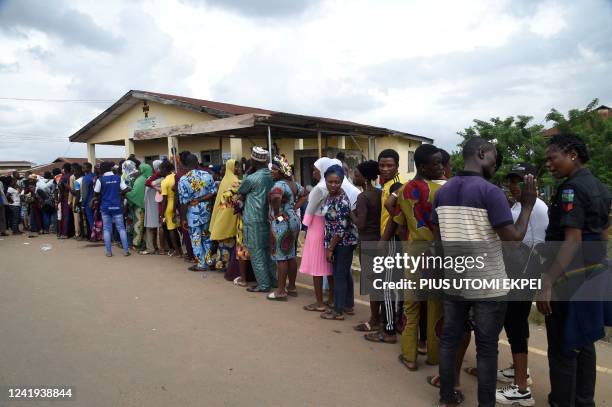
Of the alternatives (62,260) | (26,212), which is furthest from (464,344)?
(26,212)

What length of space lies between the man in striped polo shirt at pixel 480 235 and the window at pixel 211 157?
11.0 meters

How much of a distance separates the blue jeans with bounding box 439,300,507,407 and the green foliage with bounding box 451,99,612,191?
8.15m

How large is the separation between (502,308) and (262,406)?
168cm

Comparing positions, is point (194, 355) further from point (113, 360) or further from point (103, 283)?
point (103, 283)

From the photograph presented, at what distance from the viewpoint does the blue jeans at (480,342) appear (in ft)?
8.34

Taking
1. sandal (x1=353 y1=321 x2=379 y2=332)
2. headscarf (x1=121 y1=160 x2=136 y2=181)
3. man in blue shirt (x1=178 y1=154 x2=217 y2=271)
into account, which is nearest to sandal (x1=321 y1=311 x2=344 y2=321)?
sandal (x1=353 y1=321 x2=379 y2=332)

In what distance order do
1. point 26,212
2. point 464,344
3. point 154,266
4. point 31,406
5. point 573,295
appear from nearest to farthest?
point 573,295
point 31,406
point 464,344
point 154,266
point 26,212

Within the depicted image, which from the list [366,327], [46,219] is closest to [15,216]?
[46,219]

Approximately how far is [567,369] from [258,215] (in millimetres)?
3624

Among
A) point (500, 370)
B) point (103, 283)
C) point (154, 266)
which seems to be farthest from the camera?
point (154, 266)

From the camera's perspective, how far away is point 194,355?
11.5ft

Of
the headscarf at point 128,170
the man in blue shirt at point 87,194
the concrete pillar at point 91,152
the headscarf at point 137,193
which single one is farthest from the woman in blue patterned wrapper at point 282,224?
the concrete pillar at point 91,152

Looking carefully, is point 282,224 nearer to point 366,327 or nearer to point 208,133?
point 366,327

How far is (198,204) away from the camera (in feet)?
21.0
